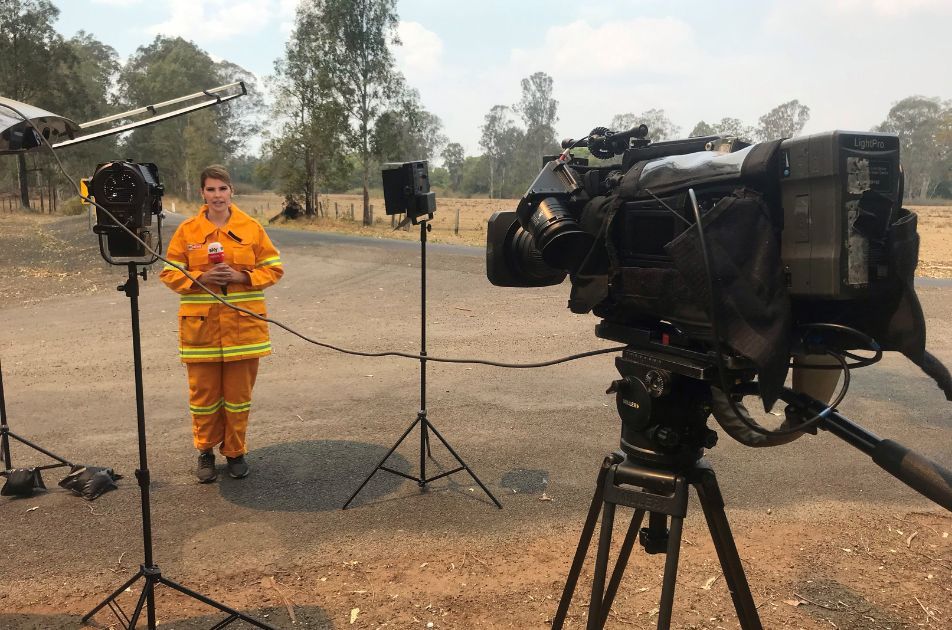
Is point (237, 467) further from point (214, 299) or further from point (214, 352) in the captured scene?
point (214, 299)

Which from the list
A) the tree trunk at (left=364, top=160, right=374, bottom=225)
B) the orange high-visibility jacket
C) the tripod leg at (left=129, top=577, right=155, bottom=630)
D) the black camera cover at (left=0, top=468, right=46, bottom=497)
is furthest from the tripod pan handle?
the tree trunk at (left=364, top=160, right=374, bottom=225)

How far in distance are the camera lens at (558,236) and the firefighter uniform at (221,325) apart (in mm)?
2665

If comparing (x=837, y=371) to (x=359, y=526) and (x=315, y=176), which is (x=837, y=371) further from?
(x=315, y=176)

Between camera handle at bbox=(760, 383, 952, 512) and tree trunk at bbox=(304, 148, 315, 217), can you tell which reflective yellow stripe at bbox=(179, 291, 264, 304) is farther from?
tree trunk at bbox=(304, 148, 315, 217)

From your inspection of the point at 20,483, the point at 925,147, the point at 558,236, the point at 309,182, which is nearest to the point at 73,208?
the point at 309,182

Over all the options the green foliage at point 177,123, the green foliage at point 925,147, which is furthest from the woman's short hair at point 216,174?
the green foliage at point 925,147

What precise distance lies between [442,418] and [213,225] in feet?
8.01

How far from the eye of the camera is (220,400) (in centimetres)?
427

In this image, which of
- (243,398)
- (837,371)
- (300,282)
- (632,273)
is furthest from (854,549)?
(300,282)

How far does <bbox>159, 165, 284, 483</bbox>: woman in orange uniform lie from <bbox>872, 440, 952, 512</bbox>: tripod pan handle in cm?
350

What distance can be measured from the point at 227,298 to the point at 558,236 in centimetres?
284

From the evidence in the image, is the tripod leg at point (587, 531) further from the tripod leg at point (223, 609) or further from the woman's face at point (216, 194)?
the woman's face at point (216, 194)

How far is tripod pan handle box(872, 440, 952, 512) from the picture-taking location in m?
1.46

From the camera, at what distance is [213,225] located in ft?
13.6
